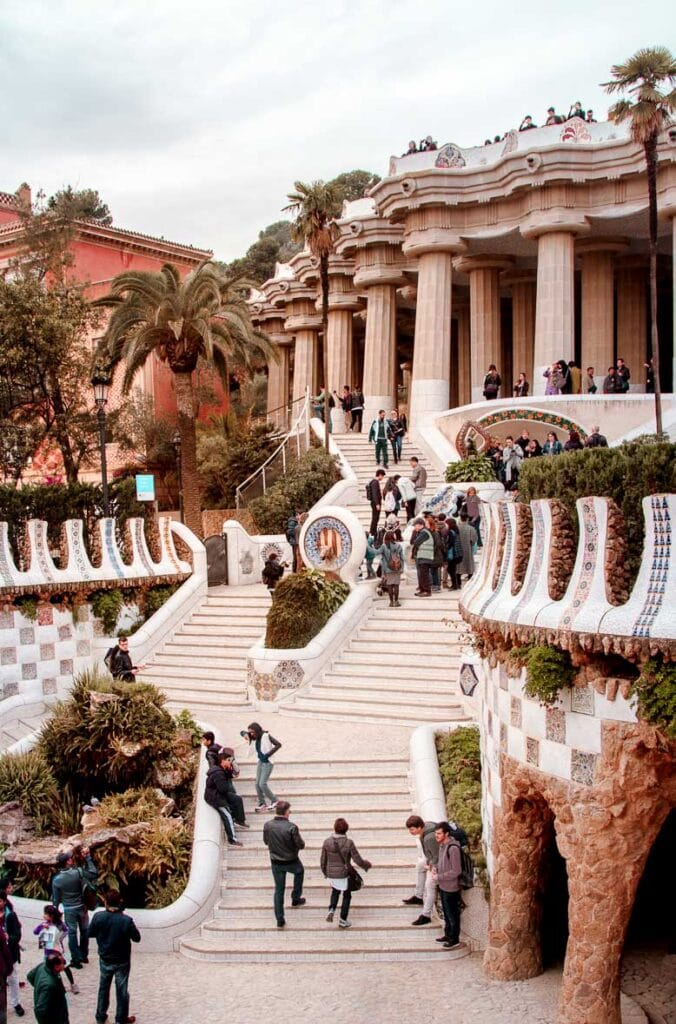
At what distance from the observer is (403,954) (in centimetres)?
1247

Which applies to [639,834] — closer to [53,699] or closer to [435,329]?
Answer: [53,699]

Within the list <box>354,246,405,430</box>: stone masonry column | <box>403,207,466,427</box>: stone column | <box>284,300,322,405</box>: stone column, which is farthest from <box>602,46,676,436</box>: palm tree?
<box>284,300,322,405</box>: stone column

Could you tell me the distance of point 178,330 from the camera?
95.7 feet

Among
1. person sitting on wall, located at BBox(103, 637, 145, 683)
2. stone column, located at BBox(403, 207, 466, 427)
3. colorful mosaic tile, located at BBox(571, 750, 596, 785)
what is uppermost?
stone column, located at BBox(403, 207, 466, 427)

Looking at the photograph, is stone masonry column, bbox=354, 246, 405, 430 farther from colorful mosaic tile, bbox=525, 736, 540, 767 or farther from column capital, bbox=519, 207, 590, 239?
colorful mosaic tile, bbox=525, 736, 540, 767

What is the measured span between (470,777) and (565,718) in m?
3.79

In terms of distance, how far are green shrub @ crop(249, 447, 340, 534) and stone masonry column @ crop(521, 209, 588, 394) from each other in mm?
6591

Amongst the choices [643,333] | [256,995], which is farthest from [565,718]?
[643,333]

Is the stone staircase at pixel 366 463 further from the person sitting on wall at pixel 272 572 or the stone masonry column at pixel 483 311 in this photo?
the stone masonry column at pixel 483 311

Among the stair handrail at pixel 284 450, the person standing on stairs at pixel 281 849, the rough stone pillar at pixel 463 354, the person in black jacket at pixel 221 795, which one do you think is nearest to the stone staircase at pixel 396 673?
the person in black jacket at pixel 221 795

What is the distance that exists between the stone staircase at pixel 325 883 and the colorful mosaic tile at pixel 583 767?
308 centimetres

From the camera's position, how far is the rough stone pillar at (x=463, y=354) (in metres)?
44.7

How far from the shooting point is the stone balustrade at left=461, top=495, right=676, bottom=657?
10.1 meters

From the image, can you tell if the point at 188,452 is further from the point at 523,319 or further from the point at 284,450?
the point at 523,319
